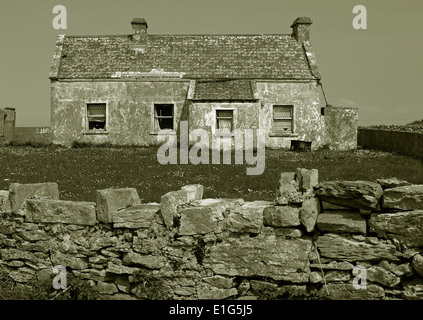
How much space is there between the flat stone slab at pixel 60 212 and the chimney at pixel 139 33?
2254cm

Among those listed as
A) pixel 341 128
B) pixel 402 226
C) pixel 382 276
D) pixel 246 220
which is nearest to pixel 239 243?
pixel 246 220

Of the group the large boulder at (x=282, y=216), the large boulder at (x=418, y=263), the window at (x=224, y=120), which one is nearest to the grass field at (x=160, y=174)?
the large boulder at (x=282, y=216)

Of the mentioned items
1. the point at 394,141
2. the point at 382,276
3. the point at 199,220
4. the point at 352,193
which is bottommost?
the point at 382,276

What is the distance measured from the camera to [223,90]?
2417 cm

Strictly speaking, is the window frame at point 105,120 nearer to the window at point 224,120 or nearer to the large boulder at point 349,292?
the window at point 224,120

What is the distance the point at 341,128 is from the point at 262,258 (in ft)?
68.3

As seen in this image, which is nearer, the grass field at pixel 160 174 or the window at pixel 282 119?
the grass field at pixel 160 174

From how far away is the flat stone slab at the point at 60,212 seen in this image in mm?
5742

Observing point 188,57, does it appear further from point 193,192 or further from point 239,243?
point 239,243

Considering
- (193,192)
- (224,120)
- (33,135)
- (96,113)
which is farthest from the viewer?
(33,135)

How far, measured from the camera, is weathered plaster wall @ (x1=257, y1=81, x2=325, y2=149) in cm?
2495

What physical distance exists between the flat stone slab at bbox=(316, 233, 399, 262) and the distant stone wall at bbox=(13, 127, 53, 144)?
23.1 meters

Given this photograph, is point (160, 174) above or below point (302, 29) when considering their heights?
below
